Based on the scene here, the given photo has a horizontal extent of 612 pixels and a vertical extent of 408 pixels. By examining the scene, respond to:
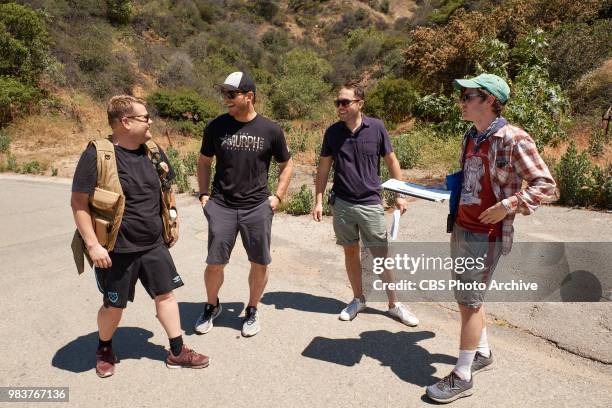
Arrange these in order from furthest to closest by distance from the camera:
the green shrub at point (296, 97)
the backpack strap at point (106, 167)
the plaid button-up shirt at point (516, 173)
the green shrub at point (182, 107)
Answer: the green shrub at point (296, 97)
the green shrub at point (182, 107)
the backpack strap at point (106, 167)
the plaid button-up shirt at point (516, 173)

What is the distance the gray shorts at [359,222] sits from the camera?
3.52 meters

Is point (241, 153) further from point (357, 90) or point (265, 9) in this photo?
point (265, 9)

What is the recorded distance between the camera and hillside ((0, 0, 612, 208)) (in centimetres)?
926

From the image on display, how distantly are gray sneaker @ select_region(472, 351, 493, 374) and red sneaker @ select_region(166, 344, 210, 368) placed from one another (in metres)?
1.76

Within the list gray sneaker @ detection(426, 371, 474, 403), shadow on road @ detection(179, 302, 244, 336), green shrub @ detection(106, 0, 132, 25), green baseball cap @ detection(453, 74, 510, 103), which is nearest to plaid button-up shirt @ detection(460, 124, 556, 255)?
green baseball cap @ detection(453, 74, 510, 103)

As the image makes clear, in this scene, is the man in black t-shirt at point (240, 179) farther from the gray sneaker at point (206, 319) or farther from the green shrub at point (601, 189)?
the green shrub at point (601, 189)

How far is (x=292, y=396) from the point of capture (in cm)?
279

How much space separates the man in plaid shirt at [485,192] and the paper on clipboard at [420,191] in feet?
0.41

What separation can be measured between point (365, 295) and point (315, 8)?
174ft

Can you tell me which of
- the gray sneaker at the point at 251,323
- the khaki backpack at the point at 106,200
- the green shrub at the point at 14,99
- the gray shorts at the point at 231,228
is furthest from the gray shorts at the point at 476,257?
the green shrub at the point at 14,99

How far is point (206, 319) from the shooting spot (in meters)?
3.64

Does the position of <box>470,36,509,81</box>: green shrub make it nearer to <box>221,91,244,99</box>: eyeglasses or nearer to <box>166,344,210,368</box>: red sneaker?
<box>221,91,244,99</box>: eyeglasses

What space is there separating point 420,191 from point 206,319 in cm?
196

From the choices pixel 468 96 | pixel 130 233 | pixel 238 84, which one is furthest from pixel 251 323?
pixel 468 96
